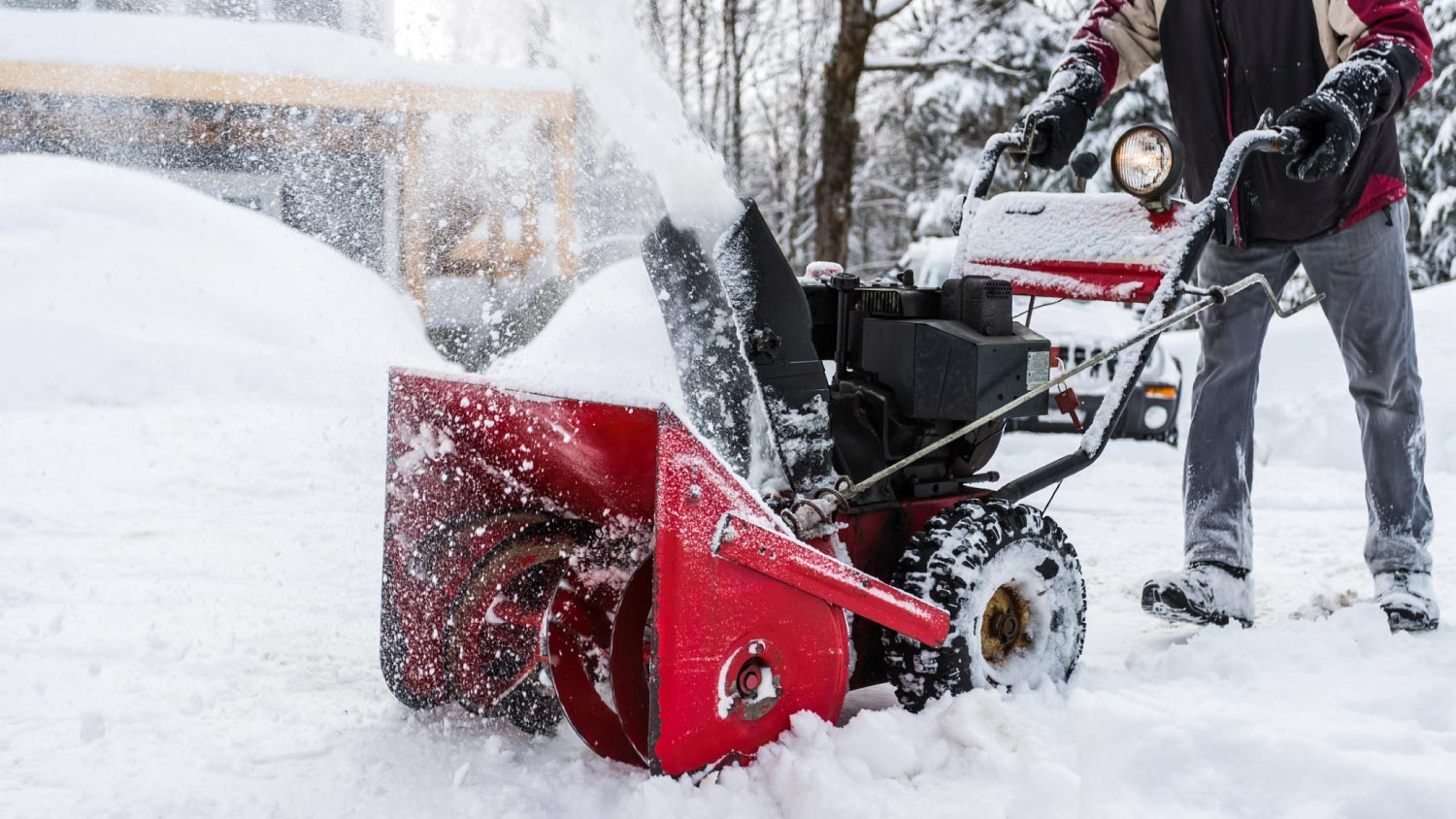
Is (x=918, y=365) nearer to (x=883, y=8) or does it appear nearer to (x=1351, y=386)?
(x=1351, y=386)

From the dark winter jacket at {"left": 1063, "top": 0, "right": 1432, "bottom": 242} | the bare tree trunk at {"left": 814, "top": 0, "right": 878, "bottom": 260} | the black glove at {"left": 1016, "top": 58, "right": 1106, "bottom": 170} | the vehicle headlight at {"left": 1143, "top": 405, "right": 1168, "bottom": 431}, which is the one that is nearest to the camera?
the dark winter jacket at {"left": 1063, "top": 0, "right": 1432, "bottom": 242}

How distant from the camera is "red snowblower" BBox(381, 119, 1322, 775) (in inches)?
80.4

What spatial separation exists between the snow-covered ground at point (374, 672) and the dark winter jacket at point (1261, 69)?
1.05m

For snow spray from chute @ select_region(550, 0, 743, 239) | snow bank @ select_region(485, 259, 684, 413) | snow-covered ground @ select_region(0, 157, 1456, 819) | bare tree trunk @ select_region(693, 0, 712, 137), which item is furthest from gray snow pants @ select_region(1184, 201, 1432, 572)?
bare tree trunk @ select_region(693, 0, 712, 137)

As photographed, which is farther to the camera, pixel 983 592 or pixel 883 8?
pixel 883 8

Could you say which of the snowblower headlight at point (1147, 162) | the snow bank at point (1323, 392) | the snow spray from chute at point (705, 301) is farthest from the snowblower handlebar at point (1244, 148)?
the snow bank at point (1323, 392)

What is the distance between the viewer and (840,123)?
10.8m

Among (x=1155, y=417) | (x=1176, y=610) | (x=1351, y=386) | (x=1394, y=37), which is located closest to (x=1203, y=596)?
(x=1176, y=610)

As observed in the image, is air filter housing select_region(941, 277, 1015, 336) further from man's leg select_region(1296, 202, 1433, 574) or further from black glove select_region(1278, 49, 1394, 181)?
man's leg select_region(1296, 202, 1433, 574)

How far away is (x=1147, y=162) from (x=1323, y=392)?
6050mm

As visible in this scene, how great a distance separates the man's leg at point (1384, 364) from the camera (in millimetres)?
3150

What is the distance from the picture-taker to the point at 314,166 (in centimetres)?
1571

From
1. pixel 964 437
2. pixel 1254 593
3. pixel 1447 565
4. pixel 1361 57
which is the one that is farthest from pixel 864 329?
pixel 1447 565

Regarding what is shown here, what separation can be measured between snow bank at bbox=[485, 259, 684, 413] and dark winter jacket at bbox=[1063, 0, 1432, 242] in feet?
4.79
